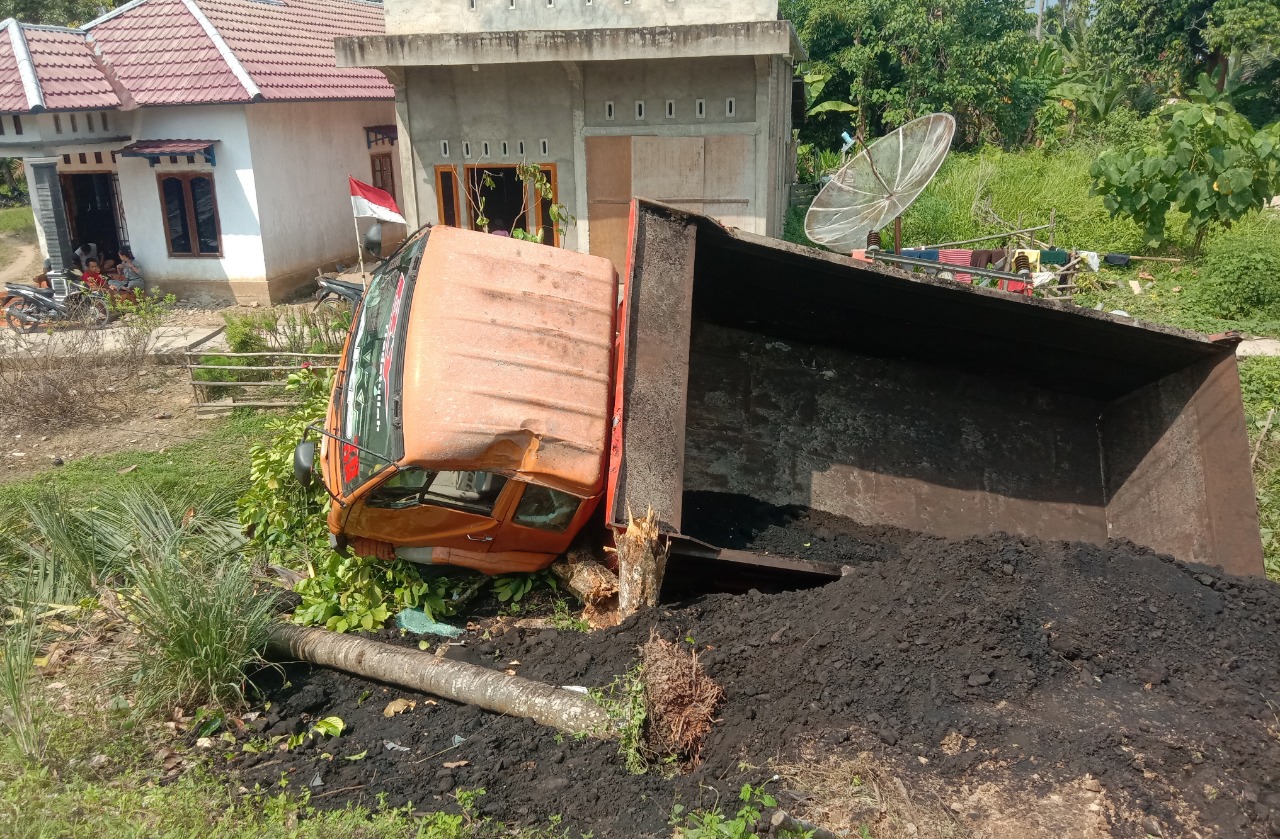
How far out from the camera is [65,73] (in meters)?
13.3

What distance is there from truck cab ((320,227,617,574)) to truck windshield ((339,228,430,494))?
1cm

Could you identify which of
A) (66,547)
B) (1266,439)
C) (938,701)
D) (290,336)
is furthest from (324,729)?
(1266,439)

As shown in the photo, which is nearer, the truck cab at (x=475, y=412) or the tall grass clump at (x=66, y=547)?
the truck cab at (x=475, y=412)

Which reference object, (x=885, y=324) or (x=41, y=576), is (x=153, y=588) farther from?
(x=885, y=324)

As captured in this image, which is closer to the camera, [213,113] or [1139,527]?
[1139,527]

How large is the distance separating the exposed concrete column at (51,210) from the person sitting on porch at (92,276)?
27 cm

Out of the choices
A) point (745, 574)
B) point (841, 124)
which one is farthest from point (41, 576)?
point (841, 124)

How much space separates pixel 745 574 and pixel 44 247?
13029 mm

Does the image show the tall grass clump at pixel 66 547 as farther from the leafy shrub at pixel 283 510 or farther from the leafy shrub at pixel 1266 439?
the leafy shrub at pixel 1266 439

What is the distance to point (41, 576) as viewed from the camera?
5.75m

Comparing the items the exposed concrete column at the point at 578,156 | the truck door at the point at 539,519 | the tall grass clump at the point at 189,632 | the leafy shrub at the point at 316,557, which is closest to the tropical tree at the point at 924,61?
the exposed concrete column at the point at 578,156

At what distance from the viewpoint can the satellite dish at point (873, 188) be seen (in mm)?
9641

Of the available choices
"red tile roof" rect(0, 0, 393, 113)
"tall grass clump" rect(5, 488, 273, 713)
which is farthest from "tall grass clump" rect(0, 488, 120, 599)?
"red tile roof" rect(0, 0, 393, 113)

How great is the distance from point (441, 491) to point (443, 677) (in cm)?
102
